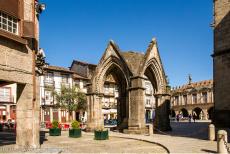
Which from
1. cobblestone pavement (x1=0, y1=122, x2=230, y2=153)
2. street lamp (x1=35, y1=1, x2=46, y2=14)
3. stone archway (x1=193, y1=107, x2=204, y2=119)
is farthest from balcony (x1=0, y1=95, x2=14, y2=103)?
stone archway (x1=193, y1=107, x2=204, y2=119)

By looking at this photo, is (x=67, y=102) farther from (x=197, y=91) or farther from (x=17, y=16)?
(x=17, y=16)

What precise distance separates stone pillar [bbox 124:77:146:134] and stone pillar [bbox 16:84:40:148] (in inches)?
454

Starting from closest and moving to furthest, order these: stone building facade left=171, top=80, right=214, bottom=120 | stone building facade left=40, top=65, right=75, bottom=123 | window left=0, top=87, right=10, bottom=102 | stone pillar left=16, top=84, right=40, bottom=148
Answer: stone pillar left=16, top=84, right=40, bottom=148, window left=0, top=87, right=10, bottom=102, stone building facade left=40, top=65, right=75, bottom=123, stone building facade left=171, top=80, right=214, bottom=120

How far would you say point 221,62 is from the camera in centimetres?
1895

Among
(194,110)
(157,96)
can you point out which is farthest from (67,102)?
(194,110)

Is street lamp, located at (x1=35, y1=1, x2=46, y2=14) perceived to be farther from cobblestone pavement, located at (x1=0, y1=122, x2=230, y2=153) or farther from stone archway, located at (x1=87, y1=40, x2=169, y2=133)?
stone archway, located at (x1=87, y1=40, x2=169, y2=133)

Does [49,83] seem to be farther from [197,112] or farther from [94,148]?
[94,148]

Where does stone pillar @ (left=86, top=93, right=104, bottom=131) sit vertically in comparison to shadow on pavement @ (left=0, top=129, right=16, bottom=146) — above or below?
above

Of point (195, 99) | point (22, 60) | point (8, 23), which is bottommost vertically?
point (195, 99)

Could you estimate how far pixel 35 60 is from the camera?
15844mm

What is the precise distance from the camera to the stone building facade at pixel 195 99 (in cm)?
6406

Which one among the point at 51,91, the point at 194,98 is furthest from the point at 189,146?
the point at 194,98

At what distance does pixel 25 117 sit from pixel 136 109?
1195cm

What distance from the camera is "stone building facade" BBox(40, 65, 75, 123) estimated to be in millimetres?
53750
